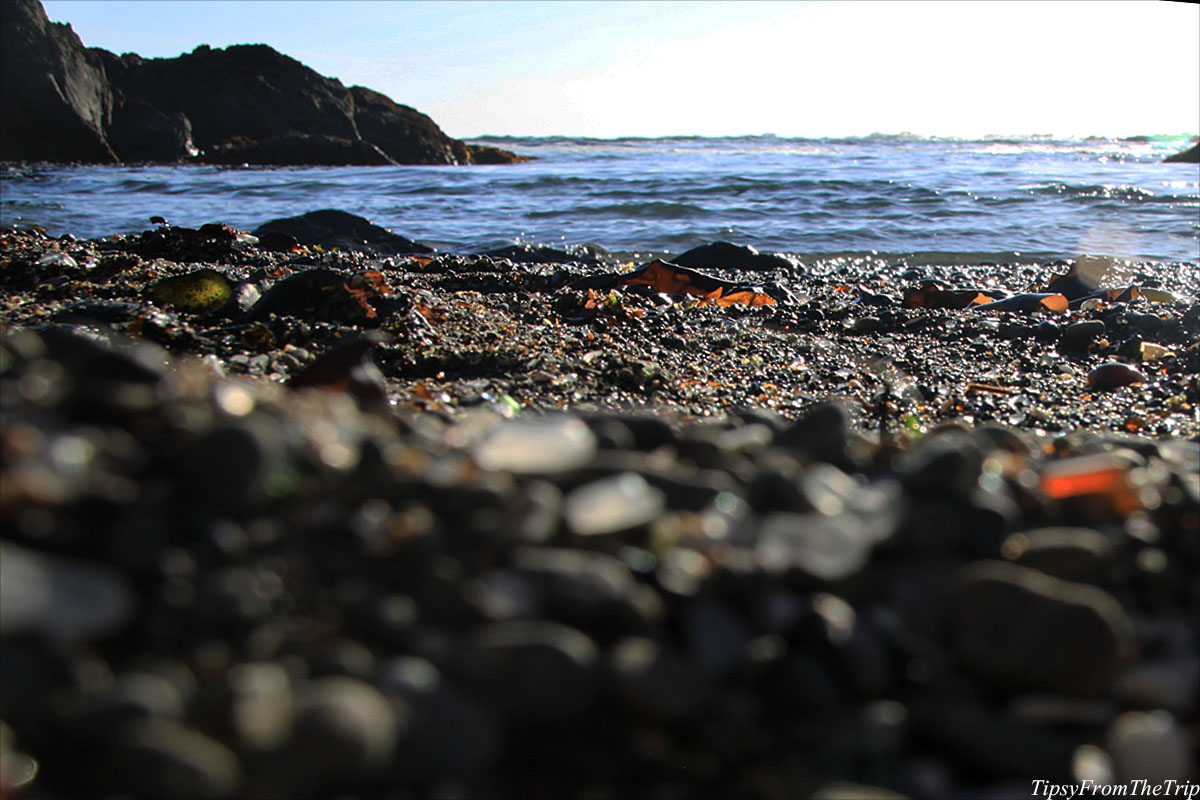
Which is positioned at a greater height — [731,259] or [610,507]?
[731,259]

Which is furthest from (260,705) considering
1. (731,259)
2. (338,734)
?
(731,259)

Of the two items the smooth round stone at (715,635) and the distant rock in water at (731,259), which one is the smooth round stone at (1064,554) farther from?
the distant rock in water at (731,259)

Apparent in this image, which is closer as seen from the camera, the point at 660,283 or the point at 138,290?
the point at 138,290

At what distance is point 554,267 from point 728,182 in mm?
6358

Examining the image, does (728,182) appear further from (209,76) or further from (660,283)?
(209,76)

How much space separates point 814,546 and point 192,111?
35.5 meters

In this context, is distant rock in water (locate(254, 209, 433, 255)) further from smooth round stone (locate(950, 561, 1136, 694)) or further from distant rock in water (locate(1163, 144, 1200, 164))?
distant rock in water (locate(1163, 144, 1200, 164))

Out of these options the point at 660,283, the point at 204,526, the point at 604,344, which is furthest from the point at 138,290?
the point at 204,526

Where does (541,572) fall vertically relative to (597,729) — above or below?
above

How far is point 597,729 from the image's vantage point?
951mm

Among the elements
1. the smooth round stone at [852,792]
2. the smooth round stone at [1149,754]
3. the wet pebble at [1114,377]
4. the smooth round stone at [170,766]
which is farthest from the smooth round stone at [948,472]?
the wet pebble at [1114,377]

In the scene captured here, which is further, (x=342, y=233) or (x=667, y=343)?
(x=342, y=233)

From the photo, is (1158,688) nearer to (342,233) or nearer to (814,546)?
(814,546)

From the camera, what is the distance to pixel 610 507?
1.09 meters
